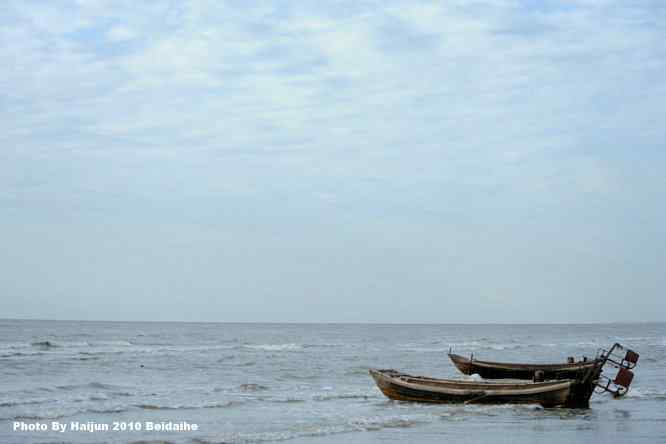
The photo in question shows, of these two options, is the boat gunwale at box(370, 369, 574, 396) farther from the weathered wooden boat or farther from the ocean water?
the ocean water

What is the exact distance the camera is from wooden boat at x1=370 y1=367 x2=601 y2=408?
21.2 m

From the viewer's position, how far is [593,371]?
21656mm

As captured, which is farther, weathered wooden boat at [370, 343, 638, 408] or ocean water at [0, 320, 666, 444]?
weathered wooden boat at [370, 343, 638, 408]

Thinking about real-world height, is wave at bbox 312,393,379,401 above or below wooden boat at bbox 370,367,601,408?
below

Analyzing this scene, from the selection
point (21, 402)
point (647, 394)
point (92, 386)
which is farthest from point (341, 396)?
point (647, 394)

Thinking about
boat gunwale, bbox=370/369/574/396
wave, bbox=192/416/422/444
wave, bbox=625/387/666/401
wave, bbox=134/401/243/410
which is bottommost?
wave, bbox=625/387/666/401

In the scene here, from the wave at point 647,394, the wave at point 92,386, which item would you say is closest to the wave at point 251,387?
the wave at point 92,386

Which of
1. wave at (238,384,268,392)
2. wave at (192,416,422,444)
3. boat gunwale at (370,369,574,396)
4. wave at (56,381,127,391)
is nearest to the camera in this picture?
wave at (192,416,422,444)

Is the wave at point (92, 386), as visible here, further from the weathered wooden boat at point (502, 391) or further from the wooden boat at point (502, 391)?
the wooden boat at point (502, 391)

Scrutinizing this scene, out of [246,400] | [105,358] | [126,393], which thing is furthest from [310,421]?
[105,358]

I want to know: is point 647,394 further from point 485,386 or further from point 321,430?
point 321,430

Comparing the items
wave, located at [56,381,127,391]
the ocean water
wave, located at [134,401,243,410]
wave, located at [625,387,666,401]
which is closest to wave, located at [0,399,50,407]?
the ocean water

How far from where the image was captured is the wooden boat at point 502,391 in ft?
69.5

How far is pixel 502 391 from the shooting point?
70.4ft
